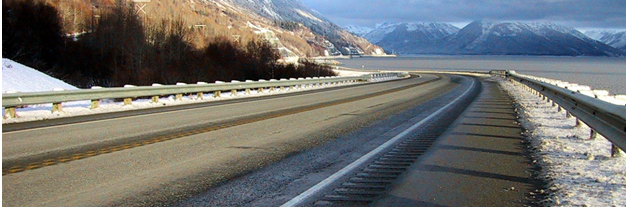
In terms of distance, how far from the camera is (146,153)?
28.6 ft

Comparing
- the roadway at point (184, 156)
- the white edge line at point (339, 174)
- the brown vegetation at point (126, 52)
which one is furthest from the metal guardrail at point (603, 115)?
the brown vegetation at point (126, 52)

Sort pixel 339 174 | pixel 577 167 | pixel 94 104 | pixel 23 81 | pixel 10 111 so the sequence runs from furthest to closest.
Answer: pixel 23 81, pixel 94 104, pixel 10 111, pixel 577 167, pixel 339 174

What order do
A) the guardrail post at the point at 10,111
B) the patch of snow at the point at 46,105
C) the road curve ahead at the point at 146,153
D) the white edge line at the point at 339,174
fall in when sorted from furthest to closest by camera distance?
the patch of snow at the point at 46,105 < the guardrail post at the point at 10,111 < the road curve ahead at the point at 146,153 < the white edge line at the point at 339,174

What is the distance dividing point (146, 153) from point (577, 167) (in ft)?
21.1

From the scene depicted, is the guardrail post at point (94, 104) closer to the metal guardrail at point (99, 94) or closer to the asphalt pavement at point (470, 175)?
the metal guardrail at point (99, 94)

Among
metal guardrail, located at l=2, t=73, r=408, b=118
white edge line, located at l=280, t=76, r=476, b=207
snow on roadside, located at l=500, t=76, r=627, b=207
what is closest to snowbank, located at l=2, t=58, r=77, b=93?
metal guardrail, located at l=2, t=73, r=408, b=118

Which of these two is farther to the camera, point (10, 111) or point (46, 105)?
point (46, 105)

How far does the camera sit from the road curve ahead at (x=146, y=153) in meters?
6.19

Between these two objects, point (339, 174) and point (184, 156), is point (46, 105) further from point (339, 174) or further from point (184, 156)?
point (339, 174)

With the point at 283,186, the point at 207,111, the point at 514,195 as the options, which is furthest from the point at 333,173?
the point at 207,111

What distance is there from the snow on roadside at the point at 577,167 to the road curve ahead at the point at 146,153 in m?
3.78

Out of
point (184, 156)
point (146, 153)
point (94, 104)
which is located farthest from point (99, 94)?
point (184, 156)

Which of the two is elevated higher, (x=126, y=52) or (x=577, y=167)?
(x=126, y=52)

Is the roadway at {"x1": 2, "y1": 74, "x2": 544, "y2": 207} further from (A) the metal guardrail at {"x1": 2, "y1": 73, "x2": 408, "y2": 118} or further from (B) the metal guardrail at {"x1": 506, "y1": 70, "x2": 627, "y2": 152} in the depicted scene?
(B) the metal guardrail at {"x1": 506, "y1": 70, "x2": 627, "y2": 152}
